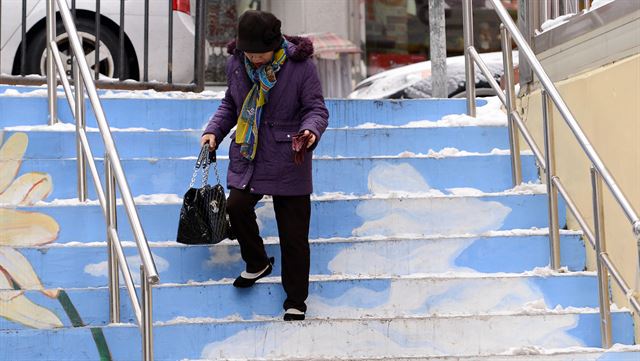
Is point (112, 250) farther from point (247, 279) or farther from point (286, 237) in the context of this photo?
point (286, 237)

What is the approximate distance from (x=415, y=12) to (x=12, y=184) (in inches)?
490

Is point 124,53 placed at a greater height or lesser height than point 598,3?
greater

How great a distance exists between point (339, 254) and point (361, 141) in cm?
126

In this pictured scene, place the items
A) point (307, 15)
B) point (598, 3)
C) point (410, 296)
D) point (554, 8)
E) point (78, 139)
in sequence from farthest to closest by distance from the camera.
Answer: point (307, 15) → point (554, 8) → point (598, 3) → point (78, 139) → point (410, 296)

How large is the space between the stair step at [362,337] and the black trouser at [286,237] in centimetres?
22

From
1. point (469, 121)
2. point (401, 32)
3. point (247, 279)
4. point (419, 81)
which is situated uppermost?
point (401, 32)

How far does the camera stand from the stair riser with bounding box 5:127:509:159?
7266mm

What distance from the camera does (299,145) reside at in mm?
5723

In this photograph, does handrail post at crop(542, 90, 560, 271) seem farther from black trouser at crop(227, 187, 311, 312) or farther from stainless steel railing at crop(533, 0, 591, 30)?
black trouser at crop(227, 187, 311, 312)

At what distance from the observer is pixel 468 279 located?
6156 millimetres

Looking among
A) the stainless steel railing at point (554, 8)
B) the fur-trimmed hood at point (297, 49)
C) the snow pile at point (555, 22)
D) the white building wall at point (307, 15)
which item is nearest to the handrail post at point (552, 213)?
the snow pile at point (555, 22)

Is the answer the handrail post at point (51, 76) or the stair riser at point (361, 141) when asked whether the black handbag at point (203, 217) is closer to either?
the stair riser at point (361, 141)

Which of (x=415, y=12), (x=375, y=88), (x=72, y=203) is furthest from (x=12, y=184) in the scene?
(x=415, y=12)

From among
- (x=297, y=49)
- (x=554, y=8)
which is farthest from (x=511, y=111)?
(x=297, y=49)
